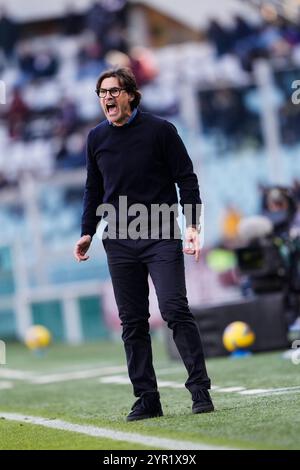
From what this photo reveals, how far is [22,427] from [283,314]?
18.2 feet

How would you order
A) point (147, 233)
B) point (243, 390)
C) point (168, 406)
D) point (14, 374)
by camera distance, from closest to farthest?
point (147, 233) → point (168, 406) → point (243, 390) → point (14, 374)

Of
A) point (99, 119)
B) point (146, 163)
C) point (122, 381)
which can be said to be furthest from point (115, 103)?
point (99, 119)

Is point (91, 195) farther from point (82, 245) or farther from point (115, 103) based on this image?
point (115, 103)

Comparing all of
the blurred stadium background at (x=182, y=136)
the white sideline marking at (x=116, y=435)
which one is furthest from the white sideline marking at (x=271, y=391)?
the blurred stadium background at (x=182, y=136)

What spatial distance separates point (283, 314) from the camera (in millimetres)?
11758

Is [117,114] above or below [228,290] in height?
above

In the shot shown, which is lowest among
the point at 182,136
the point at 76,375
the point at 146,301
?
the point at 76,375

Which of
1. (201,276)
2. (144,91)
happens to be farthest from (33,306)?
(144,91)

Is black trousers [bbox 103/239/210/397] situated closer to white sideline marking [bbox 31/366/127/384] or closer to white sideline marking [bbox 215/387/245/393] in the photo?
white sideline marking [bbox 215/387/245/393]

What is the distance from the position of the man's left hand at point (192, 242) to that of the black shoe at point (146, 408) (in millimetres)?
846

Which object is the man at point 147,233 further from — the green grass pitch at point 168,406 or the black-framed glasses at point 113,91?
the green grass pitch at point 168,406

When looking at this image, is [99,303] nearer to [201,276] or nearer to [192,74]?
[201,276]

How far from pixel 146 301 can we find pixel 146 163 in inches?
31.1

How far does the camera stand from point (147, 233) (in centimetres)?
647
